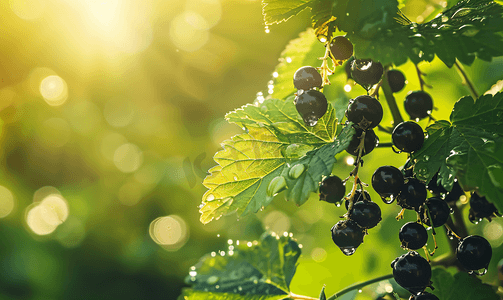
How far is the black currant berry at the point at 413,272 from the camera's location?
1.84 feet

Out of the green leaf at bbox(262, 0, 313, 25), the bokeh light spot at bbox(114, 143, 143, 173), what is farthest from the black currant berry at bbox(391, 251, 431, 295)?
the bokeh light spot at bbox(114, 143, 143, 173)

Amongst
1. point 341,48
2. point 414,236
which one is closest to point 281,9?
point 341,48

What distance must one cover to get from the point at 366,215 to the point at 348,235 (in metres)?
0.04

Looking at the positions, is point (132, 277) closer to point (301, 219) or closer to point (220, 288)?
point (301, 219)

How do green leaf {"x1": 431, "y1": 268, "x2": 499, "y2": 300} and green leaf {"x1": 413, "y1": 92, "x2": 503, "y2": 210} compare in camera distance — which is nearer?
green leaf {"x1": 413, "y1": 92, "x2": 503, "y2": 210}

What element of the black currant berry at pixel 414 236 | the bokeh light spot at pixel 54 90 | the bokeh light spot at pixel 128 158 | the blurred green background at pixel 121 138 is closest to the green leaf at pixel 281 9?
the black currant berry at pixel 414 236

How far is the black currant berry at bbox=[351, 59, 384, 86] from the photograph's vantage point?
0.58 m

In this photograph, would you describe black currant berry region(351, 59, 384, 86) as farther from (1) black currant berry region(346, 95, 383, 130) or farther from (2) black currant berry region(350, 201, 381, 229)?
(2) black currant berry region(350, 201, 381, 229)

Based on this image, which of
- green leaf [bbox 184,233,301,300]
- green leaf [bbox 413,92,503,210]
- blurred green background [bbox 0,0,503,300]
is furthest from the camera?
blurred green background [bbox 0,0,503,300]

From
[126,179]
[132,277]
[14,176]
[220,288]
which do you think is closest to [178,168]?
[126,179]

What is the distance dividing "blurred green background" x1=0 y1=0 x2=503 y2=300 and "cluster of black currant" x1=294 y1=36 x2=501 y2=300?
90 cm

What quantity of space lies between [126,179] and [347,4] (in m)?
2.74

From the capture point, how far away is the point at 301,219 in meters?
2.00

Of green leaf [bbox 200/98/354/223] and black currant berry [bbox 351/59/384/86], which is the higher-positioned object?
black currant berry [bbox 351/59/384/86]
